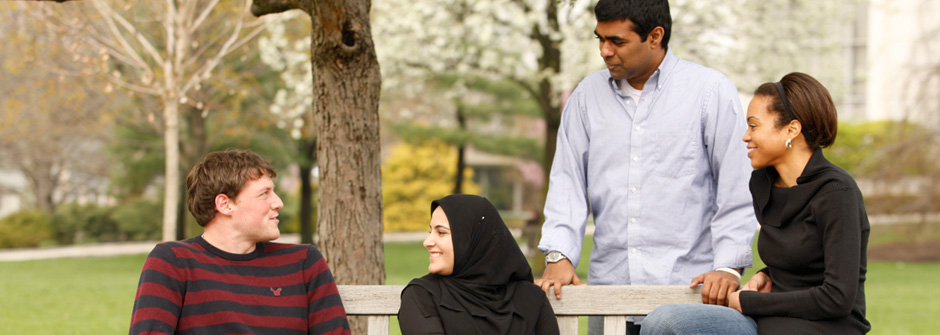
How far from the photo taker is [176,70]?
460 inches

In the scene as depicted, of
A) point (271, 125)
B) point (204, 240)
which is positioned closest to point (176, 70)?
point (271, 125)

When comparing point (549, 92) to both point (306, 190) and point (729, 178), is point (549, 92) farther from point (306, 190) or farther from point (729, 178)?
point (729, 178)

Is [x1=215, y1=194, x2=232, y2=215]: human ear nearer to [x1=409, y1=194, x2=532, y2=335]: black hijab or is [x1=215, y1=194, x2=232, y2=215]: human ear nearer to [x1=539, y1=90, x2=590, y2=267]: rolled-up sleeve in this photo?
[x1=409, y1=194, x2=532, y2=335]: black hijab

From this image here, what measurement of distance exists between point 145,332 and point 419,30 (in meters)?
11.7

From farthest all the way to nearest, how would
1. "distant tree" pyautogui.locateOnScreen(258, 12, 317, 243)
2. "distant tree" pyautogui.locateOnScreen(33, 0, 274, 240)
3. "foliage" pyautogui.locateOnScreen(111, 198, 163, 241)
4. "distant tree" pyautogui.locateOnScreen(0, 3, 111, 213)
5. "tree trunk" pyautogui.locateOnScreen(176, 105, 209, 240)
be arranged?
"foliage" pyautogui.locateOnScreen(111, 198, 163, 241) < "tree trunk" pyautogui.locateOnScreen(176, 105, 209, 240) < "distant tree" pyautogui.locateOnScreen(258, 12, 317, 243) < "distant tree" pyautogui.locateOnScreen(0, 3, 111, 213) < "distant tree" pyautogui.locateOnScreen(33, 0, 274, 240)

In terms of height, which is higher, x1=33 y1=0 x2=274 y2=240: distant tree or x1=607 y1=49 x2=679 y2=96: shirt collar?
x1=33 y1=0 x2=274 y2=240: distant tree

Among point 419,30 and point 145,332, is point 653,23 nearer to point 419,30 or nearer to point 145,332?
point 145,332

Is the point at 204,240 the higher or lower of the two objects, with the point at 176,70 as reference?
lower

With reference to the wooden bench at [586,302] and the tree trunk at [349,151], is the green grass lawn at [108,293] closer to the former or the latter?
the tree trunk at [349,151]

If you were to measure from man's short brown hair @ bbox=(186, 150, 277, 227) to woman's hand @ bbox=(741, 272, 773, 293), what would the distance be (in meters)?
1.66

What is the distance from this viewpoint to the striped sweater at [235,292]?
277 centimetres

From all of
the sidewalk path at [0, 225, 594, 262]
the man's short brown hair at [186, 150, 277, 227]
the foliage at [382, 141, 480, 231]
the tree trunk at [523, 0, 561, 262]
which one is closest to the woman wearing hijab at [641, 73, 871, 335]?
the man's short brown hair at [186, 150, 277, 227]

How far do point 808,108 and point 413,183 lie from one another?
25.3m

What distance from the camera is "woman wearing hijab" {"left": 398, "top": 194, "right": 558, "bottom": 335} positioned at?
2.88 m
